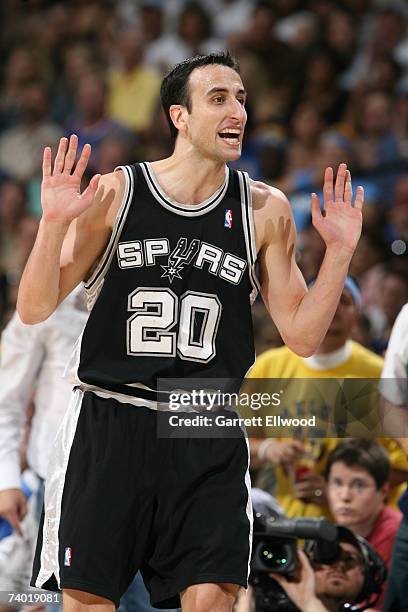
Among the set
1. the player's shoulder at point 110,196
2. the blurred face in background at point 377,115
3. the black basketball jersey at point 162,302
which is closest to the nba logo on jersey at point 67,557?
the black basketball jersey at point 162,302

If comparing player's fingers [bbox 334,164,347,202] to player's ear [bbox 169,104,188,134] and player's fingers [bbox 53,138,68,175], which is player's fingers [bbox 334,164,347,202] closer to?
player's ear [bbox 169,104,188,134]

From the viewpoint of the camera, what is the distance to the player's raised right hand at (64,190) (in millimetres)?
3162

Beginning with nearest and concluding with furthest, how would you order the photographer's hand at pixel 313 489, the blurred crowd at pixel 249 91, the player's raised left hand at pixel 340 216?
the player's raised left hand at pixel 340 216 < the photographer's hand at pixel 313 489 < the blurred crowd at pixel 249 91

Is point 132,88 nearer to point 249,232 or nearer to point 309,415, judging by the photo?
point 309,415

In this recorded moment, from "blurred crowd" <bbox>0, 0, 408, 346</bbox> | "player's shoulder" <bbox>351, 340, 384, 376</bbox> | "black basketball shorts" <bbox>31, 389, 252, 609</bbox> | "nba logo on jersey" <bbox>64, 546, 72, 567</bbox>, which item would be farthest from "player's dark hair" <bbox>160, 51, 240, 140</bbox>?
"blurred crowd" <bbox>0, 0, 408, 346</bbox>

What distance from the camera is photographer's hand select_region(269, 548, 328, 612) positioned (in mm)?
4090

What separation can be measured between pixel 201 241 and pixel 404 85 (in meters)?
6.00

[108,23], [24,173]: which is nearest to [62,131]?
[24,173]

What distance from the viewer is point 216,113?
3.35 m

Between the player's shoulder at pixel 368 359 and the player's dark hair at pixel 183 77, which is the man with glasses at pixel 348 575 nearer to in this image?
the player's shoulder at pixel 368 359

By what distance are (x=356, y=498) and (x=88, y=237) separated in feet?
5.80

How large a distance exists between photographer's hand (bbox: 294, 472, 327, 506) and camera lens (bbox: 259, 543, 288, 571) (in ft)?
1.67

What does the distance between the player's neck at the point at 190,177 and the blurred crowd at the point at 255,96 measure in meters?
Answer: 3.29

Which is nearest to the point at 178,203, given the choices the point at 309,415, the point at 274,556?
the point at 309,415
